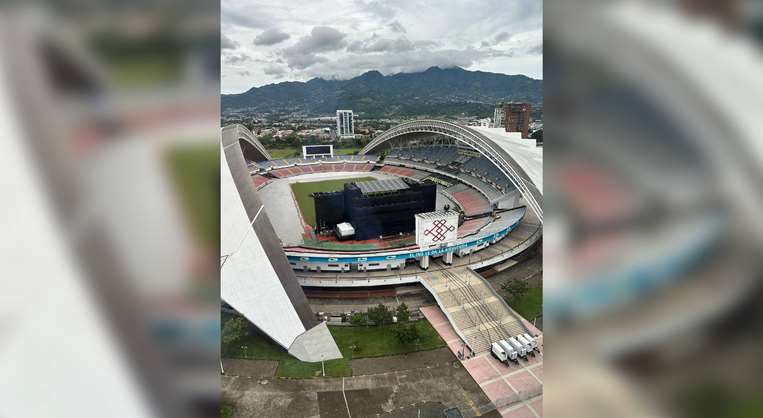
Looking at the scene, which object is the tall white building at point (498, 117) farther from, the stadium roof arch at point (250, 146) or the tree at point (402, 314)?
the tree at point (402, 314)

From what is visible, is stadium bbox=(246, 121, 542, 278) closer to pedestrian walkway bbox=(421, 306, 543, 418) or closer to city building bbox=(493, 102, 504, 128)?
pedestrian walkway bbox=(421, 306, 543, 418)

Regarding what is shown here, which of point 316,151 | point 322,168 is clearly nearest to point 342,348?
point 322,168

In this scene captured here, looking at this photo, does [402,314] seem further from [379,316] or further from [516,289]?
[516,289]
